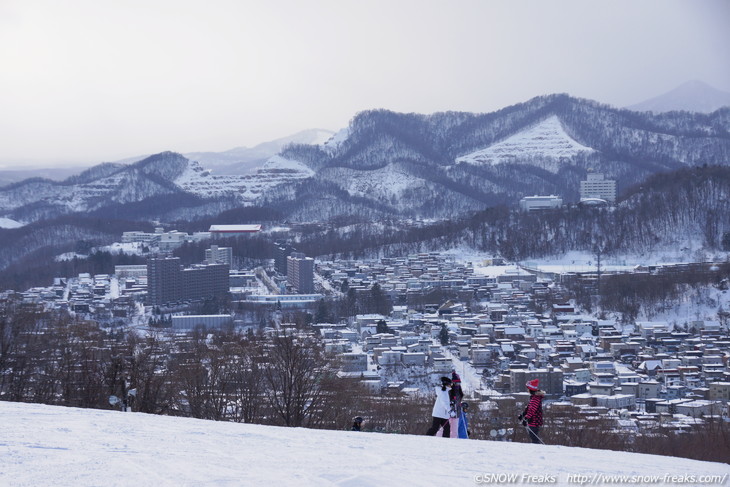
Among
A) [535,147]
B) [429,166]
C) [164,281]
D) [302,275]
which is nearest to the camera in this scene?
[164,281]

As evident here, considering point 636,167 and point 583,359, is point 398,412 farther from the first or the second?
point 636,167

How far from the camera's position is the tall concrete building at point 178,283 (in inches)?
1305

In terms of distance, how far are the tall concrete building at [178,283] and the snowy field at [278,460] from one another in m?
27.1

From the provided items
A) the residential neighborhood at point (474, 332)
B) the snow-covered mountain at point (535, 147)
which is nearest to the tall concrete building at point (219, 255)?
the residential neighborhood at point (474, 332)

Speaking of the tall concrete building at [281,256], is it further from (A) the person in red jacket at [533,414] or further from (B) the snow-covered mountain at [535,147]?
(B) the snow-covered mountain at [535,147]

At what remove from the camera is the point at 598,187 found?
6241 cm

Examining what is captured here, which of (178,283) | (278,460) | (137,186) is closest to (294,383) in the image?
(278,460)

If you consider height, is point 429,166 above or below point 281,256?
above

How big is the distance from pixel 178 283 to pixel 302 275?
460cm

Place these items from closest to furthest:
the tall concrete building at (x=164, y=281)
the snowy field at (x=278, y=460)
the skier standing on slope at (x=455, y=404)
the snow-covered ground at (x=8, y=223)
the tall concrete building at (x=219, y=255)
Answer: the snowy field at (x=278, y=460)
the skier standing on slope at (x=455, y=404)
the tall concrete building at (x=164, y=281)
the tall concrete building at (x=219, y=255)
the snow-covered ground at (x=8, y=223)

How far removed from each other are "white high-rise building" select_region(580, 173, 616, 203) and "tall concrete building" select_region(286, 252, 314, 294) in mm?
31621

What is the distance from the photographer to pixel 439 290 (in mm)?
32062

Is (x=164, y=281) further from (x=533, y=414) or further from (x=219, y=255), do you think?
(x=533, y=414)

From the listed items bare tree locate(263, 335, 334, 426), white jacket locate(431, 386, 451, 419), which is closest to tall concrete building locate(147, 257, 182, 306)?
bare tree locate(263, 335, 334, 426)
